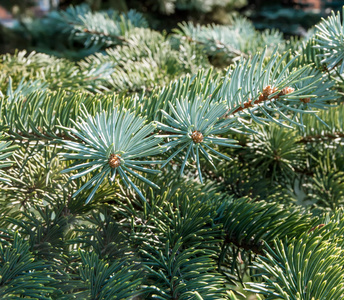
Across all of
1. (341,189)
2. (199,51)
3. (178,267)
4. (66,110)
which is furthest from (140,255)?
(199,51)

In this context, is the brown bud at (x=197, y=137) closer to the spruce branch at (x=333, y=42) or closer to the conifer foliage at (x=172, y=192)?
the conifer foliage at (x=172, y=192)

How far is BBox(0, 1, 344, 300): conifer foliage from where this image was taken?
27 centimetres

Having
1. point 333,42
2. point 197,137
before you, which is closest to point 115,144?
point 197,137

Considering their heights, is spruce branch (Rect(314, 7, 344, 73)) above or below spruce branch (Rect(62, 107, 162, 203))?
above

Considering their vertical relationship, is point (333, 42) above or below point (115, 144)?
above

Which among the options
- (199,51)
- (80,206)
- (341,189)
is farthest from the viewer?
(199,51)

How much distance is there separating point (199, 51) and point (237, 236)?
1.20ft

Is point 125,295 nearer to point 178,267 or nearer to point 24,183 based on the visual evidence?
point 178,267

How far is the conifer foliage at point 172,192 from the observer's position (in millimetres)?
270

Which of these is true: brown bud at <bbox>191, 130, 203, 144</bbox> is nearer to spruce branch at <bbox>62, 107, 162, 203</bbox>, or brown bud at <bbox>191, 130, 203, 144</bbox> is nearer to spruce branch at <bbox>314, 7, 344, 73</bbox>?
spruce branch at <bbox>62, 107, 162, 203</bbox>

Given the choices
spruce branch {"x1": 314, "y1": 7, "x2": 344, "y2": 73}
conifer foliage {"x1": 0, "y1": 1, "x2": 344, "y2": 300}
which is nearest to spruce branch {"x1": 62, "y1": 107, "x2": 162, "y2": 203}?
conifer foliage {"x1": 0, "y1": 1, "x2": 344, "y2": 300}

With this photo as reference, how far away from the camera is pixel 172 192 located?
38 cm

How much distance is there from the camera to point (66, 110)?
321mm

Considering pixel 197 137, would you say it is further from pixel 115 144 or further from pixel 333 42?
pixel 333 42
